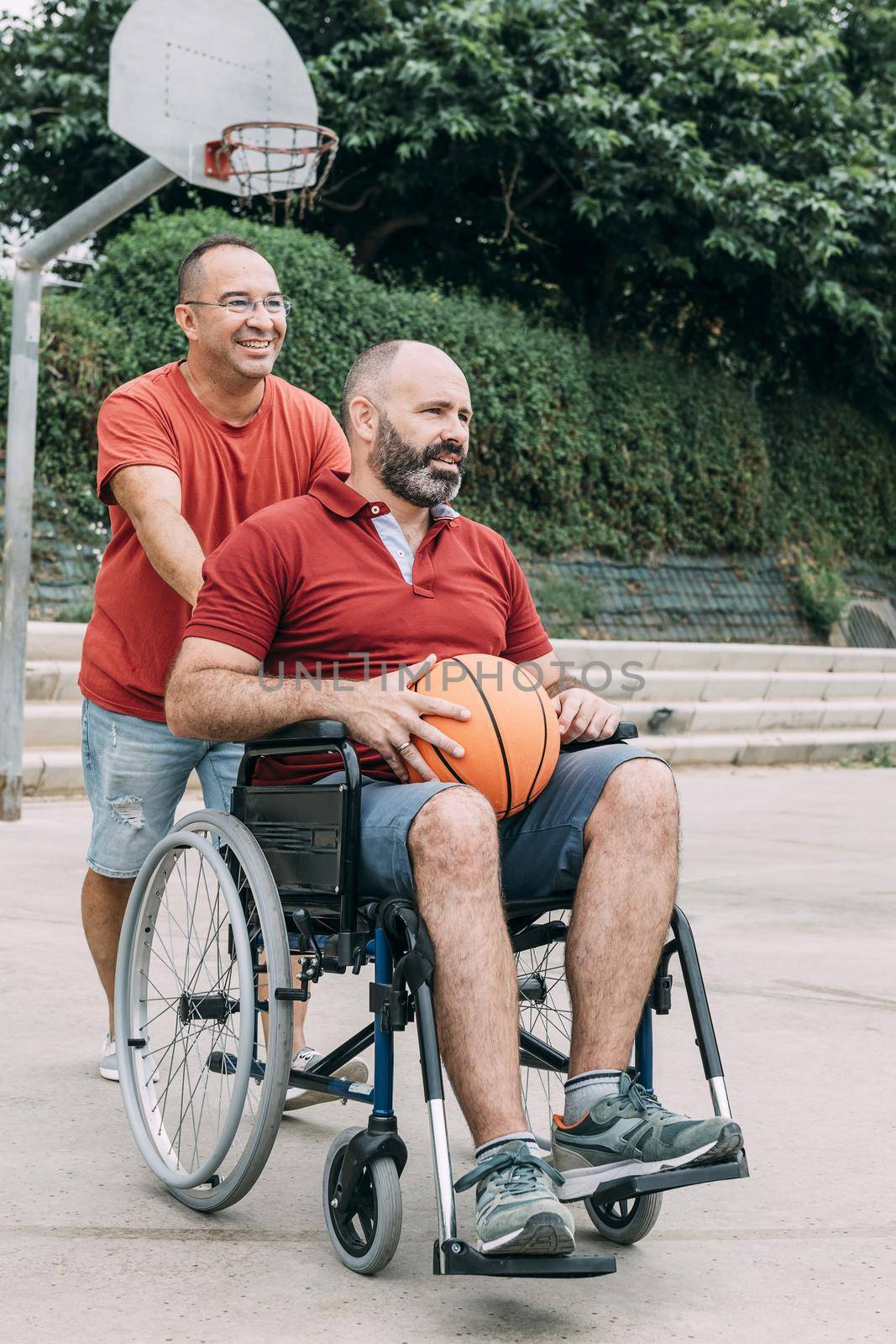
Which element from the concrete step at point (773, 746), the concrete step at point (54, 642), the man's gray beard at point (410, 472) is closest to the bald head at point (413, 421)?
the man's gray beard at point (410, 472)

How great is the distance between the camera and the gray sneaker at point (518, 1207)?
2.07 meters

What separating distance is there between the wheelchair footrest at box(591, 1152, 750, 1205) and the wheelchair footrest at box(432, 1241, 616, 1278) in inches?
4.8

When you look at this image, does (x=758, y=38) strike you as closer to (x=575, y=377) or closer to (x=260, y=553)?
(x=575, y=377)

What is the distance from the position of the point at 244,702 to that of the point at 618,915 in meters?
0.71

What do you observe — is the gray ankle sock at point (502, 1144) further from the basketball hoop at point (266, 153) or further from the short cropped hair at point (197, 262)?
the basketball hoop at point (266, 153)

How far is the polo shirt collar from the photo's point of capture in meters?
2.79

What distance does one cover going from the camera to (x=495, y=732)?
8.34 feet

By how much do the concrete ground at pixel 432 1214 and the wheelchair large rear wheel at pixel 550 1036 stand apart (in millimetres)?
50

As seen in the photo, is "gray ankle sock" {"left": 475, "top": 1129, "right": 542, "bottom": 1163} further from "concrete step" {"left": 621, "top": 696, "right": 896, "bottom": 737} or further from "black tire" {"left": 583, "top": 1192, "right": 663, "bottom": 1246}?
"concrete step" {"left": 621, "top": 696, "right": 896, "bottom": 737}

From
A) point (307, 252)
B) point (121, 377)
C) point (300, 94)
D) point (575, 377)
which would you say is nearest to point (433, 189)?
point (575, 377)

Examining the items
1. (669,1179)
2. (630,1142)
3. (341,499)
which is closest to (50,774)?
(341,499)

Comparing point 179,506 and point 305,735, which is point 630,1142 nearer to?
point 305,735

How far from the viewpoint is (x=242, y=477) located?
338 centimetres

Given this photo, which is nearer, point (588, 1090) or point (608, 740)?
point (588, 1090)
